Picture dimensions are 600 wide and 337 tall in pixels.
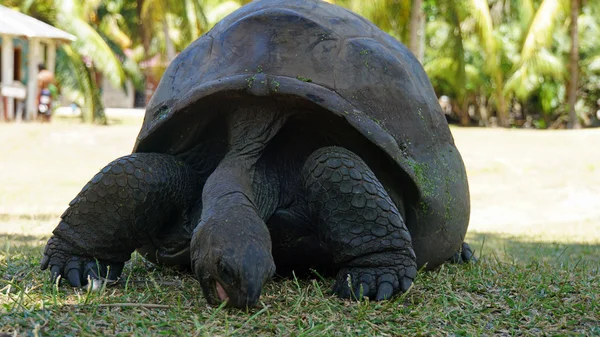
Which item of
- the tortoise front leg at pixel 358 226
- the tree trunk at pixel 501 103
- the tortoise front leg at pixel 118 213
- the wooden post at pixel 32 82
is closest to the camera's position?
the tortoise front leg at pixel 358 226

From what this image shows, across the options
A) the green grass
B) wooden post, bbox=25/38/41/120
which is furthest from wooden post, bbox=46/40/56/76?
the green grass

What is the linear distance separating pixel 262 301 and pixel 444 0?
1821 cm

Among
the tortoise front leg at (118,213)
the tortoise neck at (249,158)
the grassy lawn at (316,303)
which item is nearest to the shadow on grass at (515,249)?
the grassy lawn at (316,303)

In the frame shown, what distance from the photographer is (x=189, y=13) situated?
2064 cm

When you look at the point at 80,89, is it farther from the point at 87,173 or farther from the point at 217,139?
the point at 217,139

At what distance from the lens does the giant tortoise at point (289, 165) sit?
268 centimetres

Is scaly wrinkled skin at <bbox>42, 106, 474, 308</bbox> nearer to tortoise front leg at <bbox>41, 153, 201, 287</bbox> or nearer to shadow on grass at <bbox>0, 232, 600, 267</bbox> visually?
tortoise front leg at <bbox>41, 153, 201, 287</bbox>

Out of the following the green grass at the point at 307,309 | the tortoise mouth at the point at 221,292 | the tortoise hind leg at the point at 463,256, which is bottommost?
the tortoise hind leg at the point at 463,256

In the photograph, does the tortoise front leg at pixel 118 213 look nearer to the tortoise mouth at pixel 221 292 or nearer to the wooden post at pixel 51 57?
the tortoise mouth at pixel 221 292

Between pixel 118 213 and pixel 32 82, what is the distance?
50.8 ft

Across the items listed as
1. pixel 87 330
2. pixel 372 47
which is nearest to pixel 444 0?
pixel 372 47

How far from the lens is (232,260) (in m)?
2.20

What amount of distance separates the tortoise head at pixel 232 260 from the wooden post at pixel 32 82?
15.8 m

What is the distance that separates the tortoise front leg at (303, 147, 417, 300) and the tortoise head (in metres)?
0.38
